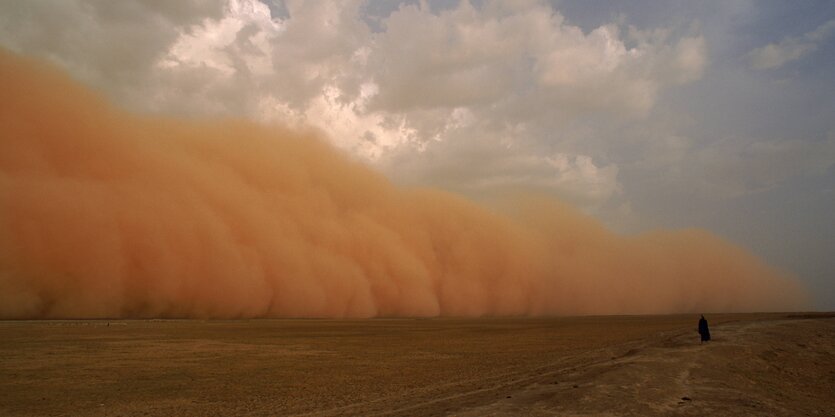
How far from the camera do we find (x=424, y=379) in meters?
14.3

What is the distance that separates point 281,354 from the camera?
21.1 metres

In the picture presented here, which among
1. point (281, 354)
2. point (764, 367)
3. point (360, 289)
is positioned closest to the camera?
point (764, 367)

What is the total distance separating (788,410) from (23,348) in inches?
1002

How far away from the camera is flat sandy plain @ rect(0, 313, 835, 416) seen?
10062 mm

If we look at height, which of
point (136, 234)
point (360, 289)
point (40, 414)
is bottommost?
point (40, 414)

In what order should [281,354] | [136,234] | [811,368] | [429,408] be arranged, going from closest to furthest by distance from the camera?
1. [429,408]
2. [811,368]
3. [281,354]
4. [136,234]

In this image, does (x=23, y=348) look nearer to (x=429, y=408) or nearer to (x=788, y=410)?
(x=429, y=408)

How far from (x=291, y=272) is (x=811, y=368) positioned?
166ft

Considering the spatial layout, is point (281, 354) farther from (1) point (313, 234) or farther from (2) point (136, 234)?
(1) point (313, 234)

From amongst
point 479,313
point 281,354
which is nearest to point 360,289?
point 479,313

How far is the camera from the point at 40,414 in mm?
10594

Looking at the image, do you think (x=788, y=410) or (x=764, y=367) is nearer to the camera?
(x=788, y=410)

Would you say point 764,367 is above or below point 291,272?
below

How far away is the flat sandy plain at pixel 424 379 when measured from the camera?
396 inches
